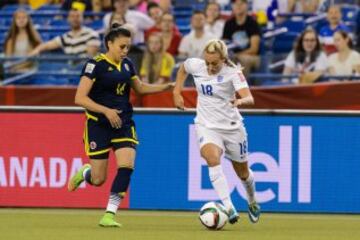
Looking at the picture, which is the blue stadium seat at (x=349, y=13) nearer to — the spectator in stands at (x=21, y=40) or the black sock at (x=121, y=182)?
the spectator in stands at (x=21, y=40)

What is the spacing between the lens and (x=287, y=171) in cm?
1585

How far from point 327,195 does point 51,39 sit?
7.80m

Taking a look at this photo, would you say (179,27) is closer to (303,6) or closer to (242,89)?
(303,6)

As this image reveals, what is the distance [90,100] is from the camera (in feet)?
43.6

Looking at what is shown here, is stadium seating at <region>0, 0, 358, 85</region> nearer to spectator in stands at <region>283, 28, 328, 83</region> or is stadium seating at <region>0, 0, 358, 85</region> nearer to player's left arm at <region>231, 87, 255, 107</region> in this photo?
spectator in stands at <region>283, 28, 328, 83</region>

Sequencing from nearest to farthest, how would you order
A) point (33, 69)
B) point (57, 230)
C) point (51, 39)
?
point (57, 230) → point (33, 69) → point (51, 39)

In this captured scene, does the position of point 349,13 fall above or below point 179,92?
below

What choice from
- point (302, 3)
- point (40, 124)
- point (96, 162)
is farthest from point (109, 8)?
point (96, 162)

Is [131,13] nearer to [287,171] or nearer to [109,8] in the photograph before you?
[109,8]

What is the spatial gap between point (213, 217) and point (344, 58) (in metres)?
6.33

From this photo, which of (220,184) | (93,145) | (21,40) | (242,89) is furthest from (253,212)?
(21,40)

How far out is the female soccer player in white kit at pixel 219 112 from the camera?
13.3 metres

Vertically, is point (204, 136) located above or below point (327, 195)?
above

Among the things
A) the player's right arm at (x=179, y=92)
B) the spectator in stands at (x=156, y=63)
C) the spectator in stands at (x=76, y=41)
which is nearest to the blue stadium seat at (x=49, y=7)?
the spectator in stands at (x=76, y=41)
